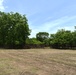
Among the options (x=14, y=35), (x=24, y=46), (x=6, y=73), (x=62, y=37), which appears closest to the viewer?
(x=6, y=73)

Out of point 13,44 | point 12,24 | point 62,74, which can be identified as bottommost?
point 62,74

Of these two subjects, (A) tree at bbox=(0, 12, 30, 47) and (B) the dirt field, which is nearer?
(B) the dirt field

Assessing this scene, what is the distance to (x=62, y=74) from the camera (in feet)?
35.8

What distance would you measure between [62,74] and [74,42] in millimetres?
46340

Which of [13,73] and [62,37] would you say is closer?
[13,73]

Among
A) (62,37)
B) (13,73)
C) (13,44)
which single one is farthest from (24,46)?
(13,73)

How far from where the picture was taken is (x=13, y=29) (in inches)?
1997

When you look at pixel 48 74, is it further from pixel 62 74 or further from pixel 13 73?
pixel 13 73

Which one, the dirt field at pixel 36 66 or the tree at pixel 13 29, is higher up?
the tree at pixel 13 29

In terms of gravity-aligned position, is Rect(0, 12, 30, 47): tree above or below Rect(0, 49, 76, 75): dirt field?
above

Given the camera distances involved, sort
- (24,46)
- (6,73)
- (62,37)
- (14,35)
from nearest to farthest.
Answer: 1. (6,73)
2. (14,35)
3. (24,46)
4. (62,37)

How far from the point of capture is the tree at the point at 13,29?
5056 cm

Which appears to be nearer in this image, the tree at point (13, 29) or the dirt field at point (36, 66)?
the dirt field at point (36, 66)

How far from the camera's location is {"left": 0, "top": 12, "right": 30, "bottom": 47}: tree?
50562 mm
